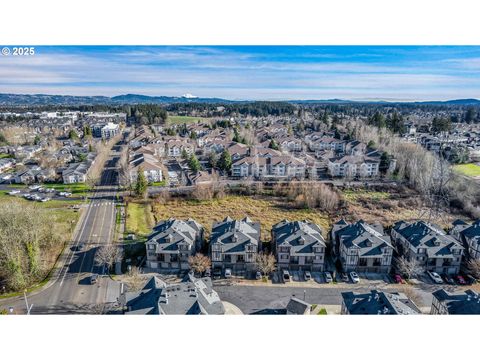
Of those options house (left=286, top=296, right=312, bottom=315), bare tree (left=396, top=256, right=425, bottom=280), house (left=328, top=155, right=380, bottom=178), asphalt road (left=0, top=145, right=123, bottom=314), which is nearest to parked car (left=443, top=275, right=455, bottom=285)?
bare tree (left=396, top=256, right=425, bottom=280)

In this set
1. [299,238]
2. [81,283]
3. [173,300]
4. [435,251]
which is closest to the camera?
[173,300]

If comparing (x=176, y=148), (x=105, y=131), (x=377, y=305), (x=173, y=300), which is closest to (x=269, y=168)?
(x=176, y=148)

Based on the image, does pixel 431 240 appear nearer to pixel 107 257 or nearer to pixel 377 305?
pixel 377 305

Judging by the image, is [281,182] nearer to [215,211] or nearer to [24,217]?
[215,211]

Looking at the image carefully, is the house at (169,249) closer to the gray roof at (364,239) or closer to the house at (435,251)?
the gray roof at (364,239)

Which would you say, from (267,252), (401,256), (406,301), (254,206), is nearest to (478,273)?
(401,256)

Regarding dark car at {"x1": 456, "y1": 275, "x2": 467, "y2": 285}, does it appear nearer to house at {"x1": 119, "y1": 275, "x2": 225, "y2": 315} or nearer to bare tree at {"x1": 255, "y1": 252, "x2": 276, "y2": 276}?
bare tree at {"x1": 255, "y1": 252, "x2": 276, "y2": 276}
